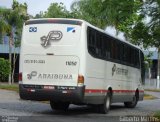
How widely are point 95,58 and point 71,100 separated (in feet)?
7.35

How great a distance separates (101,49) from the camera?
20.6 m

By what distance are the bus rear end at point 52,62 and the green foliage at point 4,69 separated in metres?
31.6

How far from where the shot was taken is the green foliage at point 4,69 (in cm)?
5074

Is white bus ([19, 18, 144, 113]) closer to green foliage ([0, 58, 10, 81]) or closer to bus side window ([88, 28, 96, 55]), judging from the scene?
bus side window ([88, 28, 96, 55])

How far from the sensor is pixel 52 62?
18891 mm

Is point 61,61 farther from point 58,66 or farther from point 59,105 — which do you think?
point 59,105

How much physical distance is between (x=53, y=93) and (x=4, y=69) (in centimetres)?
3438

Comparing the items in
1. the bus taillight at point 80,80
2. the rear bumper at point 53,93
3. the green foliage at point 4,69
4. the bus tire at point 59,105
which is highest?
the green foliage at point 4,69

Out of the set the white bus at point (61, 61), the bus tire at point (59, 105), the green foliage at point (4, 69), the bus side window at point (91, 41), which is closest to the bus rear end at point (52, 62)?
the white bus at point (61, 61)

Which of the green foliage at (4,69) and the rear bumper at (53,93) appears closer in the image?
the rear bumper at (53,93)

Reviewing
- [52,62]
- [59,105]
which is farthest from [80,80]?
[59,105]

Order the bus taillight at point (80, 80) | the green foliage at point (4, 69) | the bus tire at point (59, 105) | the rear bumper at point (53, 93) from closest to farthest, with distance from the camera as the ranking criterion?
the rear bumper at point (53, 93), the bus taillight at point (80, 80), the bus tire at point (59, 105), the green foliage at point (4, 69)

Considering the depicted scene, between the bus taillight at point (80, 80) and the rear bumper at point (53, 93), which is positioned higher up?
the bus taillight at point (80, 80)

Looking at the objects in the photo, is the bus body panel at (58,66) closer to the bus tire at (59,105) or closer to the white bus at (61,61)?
the white bus at (61,61)
